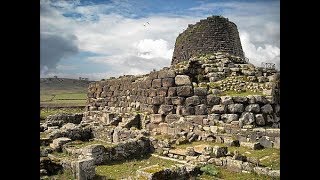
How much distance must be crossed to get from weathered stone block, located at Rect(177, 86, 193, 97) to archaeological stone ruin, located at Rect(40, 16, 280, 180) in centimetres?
5

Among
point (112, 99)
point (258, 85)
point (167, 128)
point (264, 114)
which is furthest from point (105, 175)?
point (112, 99)

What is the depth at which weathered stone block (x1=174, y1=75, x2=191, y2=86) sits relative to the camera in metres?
15.5

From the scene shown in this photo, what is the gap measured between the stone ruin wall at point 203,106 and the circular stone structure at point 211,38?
353cm

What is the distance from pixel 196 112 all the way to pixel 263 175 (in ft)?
20.4

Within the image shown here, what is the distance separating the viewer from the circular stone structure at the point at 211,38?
71.8ft

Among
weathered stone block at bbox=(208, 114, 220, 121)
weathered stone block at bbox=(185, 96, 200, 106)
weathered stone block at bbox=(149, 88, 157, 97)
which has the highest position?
weathered stone block at bbox=(149, 88, 157, 97)

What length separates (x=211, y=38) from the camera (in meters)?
21.8

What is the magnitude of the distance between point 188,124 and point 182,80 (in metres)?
2.16

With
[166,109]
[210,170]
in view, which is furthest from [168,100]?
[210,170]

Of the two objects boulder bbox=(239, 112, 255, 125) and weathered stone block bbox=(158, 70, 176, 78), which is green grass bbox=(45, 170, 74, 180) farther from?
weathered stone block bbox=(158, 70, 176, 78)

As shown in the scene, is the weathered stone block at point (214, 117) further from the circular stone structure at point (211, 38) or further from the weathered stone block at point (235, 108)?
the circular stone structure at point (211, 38)

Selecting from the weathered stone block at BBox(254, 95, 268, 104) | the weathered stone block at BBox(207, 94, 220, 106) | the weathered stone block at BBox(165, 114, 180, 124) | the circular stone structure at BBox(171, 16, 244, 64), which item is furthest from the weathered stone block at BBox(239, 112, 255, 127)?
the circular stone structure at BBox(171, 16, 244, 64)
